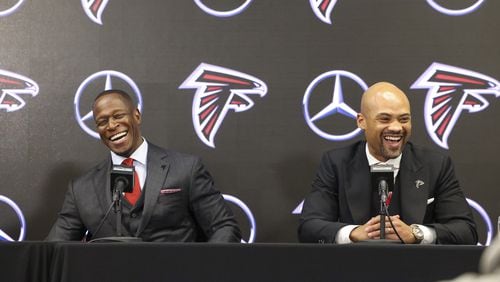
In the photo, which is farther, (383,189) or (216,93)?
(216,93)

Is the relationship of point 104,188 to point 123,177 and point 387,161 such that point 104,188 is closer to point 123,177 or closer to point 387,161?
point 123,177

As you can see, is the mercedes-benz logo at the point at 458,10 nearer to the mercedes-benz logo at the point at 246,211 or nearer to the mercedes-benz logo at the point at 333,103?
the mercedes-benz logo at the point at 333,103

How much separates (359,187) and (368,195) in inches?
2.2

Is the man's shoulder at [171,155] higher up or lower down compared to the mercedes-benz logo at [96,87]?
lower down

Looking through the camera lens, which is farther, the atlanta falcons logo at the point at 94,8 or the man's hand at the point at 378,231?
the atlanta falcons logo at the point at 94,8

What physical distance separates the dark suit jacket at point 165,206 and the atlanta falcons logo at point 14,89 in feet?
2.33

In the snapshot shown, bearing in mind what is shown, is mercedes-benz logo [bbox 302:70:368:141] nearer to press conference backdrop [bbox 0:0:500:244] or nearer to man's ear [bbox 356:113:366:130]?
press conference backdrop [bbox 0:0:500:244]

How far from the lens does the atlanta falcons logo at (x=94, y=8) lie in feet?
13.6

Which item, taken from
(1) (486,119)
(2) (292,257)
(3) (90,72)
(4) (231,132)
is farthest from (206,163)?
(2) (292,257)

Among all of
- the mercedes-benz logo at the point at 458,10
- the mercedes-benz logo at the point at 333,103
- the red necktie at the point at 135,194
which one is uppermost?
the mercedes-benz logo at the point at 458,10

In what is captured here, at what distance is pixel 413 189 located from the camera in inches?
135

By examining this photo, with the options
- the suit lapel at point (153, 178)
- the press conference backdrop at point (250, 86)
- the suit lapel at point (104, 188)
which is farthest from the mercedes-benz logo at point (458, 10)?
the suit lapel at point (104, 188)

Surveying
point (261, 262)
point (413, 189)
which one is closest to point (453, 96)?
point (413, 189)

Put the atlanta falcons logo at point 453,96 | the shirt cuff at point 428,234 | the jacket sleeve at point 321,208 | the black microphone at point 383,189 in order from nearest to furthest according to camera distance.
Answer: the black microphone at point 383,189 → the shirt cuff at point 428,234 → the jacket sleeve at point 321,208 → the atlanta falcons logo at point 453,96
